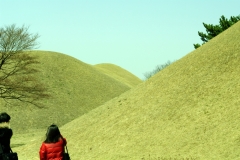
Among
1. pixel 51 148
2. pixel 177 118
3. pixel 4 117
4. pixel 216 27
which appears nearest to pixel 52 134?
pixel 51 148

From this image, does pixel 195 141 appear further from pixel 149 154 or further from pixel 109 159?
pixel 109 159

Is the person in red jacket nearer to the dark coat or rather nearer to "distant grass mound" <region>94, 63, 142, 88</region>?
the dark coat

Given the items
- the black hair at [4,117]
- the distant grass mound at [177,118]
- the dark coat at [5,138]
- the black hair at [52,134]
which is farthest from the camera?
the distant grass mound at [177,118]

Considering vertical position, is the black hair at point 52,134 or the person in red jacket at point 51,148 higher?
the black hair at point 52,134

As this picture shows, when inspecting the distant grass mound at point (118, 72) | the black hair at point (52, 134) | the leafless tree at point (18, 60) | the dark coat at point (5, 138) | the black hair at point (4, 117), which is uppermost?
the distant grass mound at point (118, 72)

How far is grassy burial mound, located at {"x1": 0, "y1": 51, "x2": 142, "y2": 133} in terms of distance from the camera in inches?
2430

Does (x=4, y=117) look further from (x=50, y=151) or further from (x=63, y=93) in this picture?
(x=63, y=93)

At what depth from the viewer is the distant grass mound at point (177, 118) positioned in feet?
63.2

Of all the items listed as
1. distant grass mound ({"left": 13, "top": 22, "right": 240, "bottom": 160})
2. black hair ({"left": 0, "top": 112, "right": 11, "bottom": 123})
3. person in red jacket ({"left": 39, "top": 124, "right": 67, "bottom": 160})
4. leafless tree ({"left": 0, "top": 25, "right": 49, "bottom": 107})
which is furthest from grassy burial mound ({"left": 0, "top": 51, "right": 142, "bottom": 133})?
person in red jacket ({"left": 39, "top": 124, "right": 67, "bottom": 160})

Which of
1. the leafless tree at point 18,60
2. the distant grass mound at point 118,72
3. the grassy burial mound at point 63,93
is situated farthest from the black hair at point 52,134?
the distant grass mound at point 118,72

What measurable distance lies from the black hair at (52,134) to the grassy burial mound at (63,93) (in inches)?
1836

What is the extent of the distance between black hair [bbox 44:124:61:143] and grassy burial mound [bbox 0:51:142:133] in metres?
46.6

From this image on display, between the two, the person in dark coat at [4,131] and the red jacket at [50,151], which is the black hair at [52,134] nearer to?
the red jacket at [50,151]

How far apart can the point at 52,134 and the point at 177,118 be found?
14.6m
